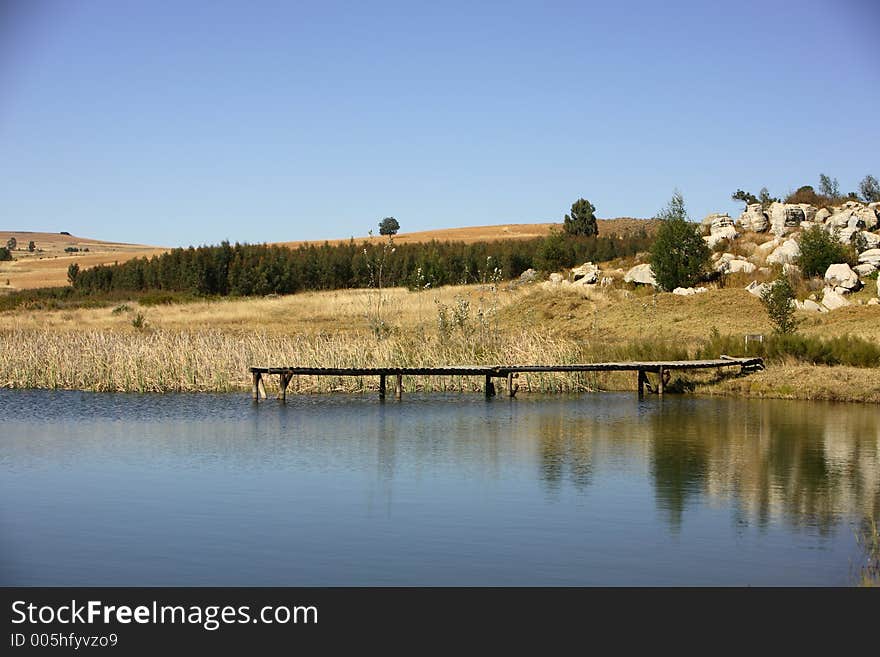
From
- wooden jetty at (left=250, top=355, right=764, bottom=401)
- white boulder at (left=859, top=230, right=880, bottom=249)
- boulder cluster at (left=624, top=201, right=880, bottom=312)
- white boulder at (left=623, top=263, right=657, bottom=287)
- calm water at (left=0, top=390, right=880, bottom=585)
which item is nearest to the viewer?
calm water at (left=0, top=390, right=880, bottom=585)

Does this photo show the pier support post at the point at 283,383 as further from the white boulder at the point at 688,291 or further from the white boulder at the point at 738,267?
the white boulder at the point at 738,267

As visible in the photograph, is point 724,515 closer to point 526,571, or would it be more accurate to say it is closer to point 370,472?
point 526,571

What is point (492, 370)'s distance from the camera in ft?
88.7

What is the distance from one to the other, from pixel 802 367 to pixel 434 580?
19221 millimetres

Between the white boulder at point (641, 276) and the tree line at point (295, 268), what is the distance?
19.6 metres

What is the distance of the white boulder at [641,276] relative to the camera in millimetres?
48531

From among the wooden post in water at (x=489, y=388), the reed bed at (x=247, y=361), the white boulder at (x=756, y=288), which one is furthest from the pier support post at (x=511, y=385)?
the white boulder at (x=756, y=288)

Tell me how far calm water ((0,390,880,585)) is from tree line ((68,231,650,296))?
157 ft

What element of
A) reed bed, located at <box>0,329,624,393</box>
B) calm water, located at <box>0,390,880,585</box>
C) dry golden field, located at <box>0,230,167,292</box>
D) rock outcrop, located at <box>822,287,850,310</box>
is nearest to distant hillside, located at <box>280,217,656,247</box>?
dry golden field, located at <box>0,230,167,292</box>

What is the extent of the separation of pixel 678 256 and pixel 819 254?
6.20 m

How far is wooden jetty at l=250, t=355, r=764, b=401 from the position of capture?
2666cm

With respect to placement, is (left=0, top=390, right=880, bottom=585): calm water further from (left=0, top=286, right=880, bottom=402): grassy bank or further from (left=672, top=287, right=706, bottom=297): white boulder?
(left=672, top=287, right=706, bottom=297): white boulder

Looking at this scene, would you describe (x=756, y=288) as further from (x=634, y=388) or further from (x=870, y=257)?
(x=634, y=388)

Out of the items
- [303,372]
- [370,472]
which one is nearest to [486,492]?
[370,472]
